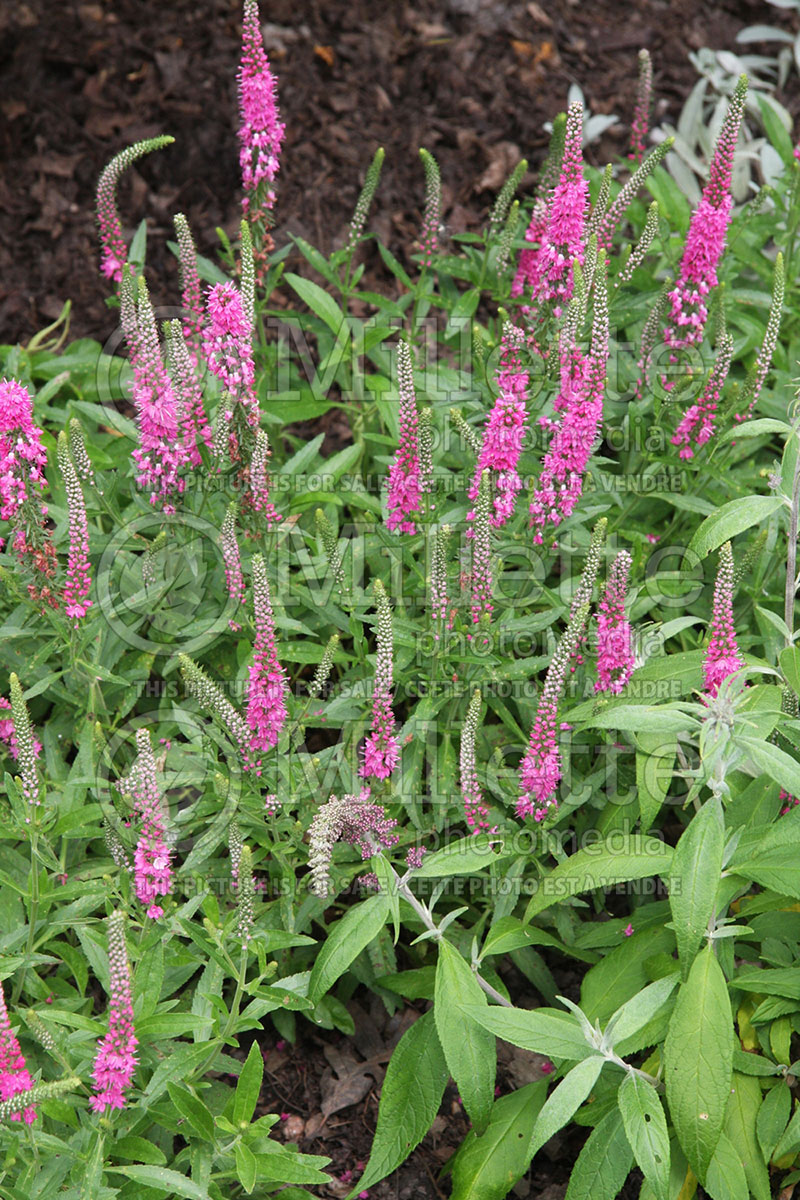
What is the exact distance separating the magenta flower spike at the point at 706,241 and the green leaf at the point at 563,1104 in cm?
270

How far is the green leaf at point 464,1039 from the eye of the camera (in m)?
3.66

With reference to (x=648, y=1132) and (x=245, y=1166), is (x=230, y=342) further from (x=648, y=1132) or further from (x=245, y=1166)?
A: (x=648, y=1132)

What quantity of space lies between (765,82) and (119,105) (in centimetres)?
430

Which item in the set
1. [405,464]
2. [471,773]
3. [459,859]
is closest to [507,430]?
[405,464]

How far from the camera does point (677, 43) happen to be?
26.9ft

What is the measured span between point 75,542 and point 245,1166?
202cm

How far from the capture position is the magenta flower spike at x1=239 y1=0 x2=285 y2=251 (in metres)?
4.66

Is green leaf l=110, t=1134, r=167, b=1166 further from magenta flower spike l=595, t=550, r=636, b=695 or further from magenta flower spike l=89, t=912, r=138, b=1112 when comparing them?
magenta flower spike l=595, t=550, r=636, b=695

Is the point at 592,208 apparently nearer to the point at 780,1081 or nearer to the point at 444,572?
the point at 444,572

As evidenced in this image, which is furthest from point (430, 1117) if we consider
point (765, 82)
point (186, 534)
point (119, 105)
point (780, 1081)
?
point (765, 82)

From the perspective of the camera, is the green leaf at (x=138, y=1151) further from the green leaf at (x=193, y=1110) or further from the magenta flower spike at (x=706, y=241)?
the magenta flower spike at (x=706, y=241)

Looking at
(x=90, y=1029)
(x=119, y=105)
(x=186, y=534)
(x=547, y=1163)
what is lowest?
(x=547, y=1163)

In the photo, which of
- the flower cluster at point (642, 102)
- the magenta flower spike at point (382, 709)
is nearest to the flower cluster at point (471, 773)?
the magenta flower spike at point (382, 709)

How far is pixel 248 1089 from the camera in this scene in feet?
11.5
